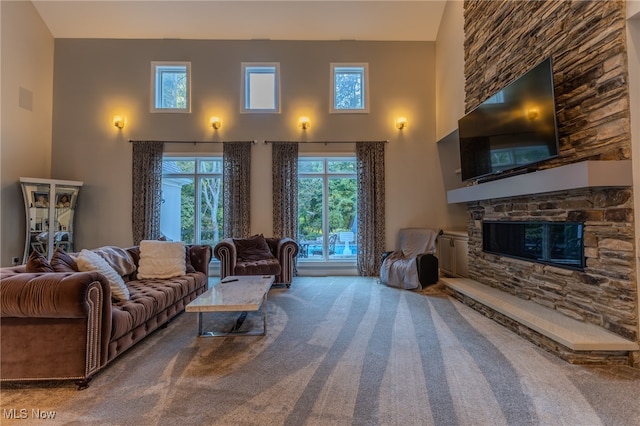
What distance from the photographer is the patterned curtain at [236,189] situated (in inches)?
236

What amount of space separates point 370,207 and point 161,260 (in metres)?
3.77

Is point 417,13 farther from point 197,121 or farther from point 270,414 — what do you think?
point 270,414

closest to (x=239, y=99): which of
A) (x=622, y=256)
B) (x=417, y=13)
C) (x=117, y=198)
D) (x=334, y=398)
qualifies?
(x=117, y=198)

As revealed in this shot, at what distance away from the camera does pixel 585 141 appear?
9.09 feet

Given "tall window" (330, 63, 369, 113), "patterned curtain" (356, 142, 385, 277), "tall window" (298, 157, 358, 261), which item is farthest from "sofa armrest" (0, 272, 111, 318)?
"tall window" (330, 63, 369, 113)

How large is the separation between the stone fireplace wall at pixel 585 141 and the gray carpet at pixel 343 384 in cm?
61

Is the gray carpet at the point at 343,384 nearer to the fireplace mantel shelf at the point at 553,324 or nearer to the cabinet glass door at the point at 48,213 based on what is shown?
the fireplace mantel shelf at the point at 553,324

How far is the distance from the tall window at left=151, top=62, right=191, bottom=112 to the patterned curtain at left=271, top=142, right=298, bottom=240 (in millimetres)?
2069

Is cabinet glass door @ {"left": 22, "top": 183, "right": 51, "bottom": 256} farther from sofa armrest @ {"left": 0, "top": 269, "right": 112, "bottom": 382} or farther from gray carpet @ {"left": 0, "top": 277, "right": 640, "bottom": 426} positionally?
sofa armrest @ {"left": 0, "top": 269, "right": 112, "bottom": 382}

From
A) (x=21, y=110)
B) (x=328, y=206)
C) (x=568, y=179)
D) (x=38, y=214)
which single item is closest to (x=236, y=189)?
(x=328, y=206)

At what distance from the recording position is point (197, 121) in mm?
6160

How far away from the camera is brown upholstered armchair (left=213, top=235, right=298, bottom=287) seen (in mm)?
4793

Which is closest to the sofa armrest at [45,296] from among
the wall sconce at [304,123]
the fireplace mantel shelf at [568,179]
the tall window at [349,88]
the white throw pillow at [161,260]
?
the white throw pillow at [161,260]

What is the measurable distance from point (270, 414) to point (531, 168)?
3479mm
